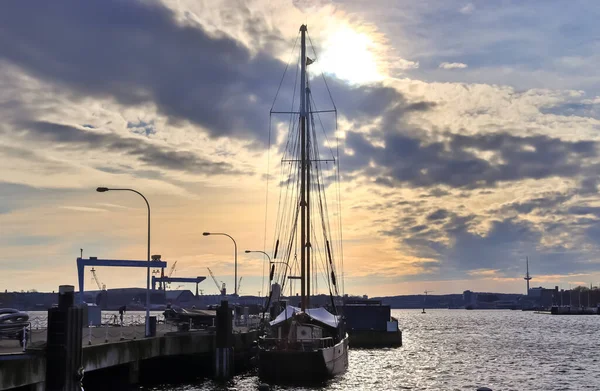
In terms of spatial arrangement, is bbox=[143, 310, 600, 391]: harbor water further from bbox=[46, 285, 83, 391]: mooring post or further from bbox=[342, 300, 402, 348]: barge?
bbox=[46, 285, 83, 391]: mooring post

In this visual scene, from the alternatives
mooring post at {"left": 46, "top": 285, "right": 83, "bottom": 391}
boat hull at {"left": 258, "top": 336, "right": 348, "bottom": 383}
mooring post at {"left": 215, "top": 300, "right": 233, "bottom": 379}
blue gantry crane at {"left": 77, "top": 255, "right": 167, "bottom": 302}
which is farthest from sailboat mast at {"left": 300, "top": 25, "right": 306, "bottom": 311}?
mooring post at {"left": 46, "top": 285, "right": 83, "bottom": 391}

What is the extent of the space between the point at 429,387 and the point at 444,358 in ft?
112

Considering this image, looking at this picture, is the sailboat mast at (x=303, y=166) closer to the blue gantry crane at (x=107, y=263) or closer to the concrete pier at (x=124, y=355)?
the concrete pier at (x=124, y=355)

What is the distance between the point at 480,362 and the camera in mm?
91562

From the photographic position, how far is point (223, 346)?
6419 cm

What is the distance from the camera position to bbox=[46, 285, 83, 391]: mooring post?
37.5m

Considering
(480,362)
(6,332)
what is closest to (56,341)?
(6,332)

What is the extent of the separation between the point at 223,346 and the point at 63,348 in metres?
27.5

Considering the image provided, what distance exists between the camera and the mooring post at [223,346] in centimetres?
6388

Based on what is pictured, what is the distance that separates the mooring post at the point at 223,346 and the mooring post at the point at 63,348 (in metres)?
25.9

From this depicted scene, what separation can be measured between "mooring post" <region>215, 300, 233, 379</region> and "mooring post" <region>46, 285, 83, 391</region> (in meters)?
25.9

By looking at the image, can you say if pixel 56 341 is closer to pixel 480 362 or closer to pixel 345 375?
pixel 345 375

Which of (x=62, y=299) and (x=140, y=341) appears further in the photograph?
(x=140, y=341)

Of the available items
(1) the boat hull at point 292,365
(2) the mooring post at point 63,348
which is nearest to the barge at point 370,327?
(1) the boat hull at point 292,365
